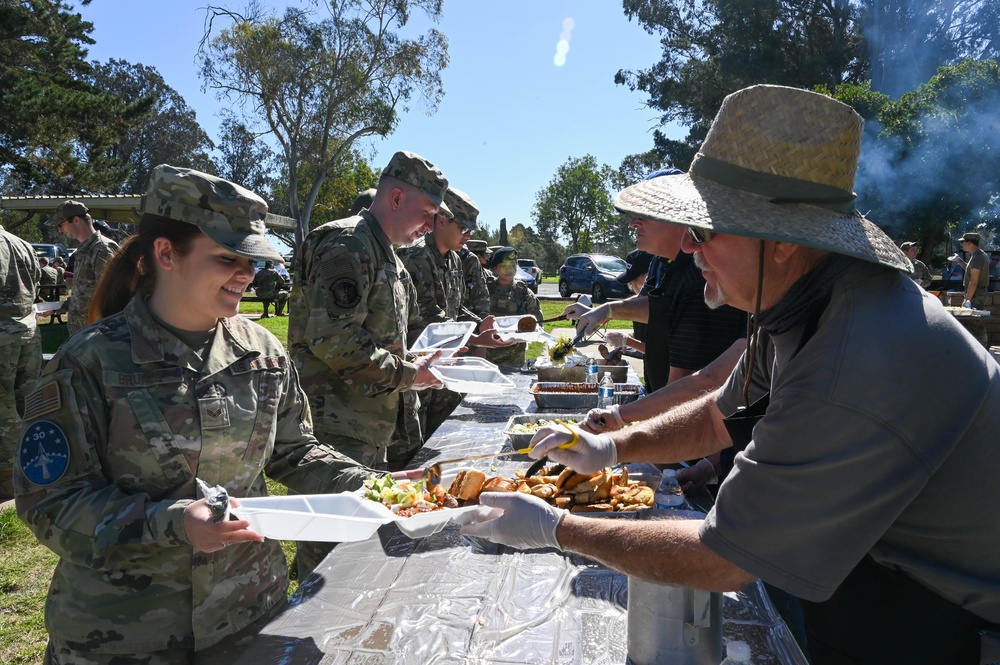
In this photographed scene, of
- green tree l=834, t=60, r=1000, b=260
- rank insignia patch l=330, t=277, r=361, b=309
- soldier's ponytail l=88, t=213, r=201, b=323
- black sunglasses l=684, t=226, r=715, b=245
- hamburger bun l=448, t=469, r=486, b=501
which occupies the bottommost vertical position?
hamburger bun l=448, t=469, r=486, b=501

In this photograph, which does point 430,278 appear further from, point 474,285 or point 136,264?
point 136,264

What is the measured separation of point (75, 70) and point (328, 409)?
70.9 ft

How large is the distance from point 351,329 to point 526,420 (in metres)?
1.06

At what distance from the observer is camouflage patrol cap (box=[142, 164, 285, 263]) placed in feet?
5.79

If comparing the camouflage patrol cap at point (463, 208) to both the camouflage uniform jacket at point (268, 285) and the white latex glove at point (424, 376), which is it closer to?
the white latex glove at point (424, 376)

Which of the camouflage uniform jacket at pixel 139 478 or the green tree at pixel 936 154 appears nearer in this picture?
the camouflage uniform jacket at pixel 139 478

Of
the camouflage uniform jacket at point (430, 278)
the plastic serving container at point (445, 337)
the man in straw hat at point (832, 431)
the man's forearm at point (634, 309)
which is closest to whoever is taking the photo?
the man in straw hat at point (832, 431)

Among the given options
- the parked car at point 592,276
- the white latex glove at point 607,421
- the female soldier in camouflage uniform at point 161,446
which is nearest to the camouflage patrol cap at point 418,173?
the white latex glove at point 607,421

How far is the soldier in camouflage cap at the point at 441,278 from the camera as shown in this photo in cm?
552

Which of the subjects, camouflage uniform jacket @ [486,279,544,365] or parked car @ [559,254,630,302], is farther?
parked car @ [559,254,630,302]

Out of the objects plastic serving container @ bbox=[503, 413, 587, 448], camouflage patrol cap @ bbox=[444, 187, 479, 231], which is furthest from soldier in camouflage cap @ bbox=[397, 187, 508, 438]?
plastic serving container @ bbox=[503, 413, 587, 448]

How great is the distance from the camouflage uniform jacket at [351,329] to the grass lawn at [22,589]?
3.70ft

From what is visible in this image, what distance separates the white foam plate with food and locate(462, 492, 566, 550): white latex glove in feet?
11.2

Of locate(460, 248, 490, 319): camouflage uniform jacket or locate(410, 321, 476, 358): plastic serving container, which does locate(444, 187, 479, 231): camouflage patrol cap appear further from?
locate(460, 248, 490, 319): camouflage uniform jacket
